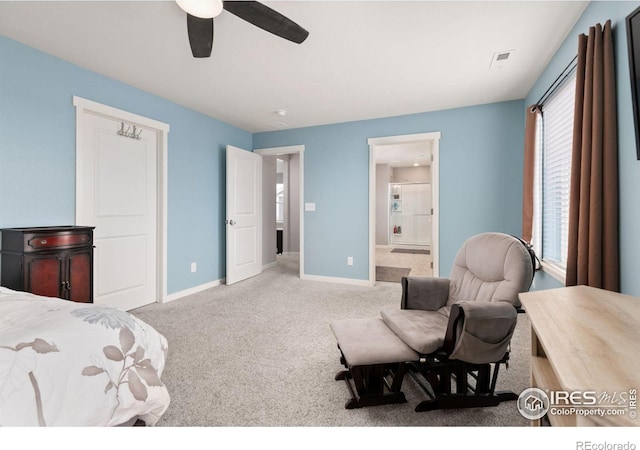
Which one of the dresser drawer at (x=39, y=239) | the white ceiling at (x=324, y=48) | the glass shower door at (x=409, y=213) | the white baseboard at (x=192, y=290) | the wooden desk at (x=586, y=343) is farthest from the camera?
the glass shower door at (x=409, y=213)

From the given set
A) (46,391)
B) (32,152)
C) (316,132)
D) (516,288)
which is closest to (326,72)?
(316,132)

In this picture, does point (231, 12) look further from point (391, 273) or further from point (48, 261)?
point (391, 273)

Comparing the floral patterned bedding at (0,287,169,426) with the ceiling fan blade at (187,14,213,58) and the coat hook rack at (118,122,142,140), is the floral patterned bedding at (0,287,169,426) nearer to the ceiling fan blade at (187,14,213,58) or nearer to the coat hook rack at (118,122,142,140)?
the ceiling fan blade at (187,14,213,58)

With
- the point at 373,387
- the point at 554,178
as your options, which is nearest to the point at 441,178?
the point at 554,178

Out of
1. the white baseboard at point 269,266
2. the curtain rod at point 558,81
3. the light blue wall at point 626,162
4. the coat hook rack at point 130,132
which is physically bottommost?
the white baseboard at point 269,266

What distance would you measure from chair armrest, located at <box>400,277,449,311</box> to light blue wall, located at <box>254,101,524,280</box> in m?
2.00

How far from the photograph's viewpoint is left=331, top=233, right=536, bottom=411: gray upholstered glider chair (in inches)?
56.9

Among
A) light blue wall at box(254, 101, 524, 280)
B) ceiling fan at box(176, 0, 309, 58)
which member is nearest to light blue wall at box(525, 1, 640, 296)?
ceiling fan at box(176, 0, 309, 58)

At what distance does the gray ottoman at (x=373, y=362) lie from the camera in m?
1.48

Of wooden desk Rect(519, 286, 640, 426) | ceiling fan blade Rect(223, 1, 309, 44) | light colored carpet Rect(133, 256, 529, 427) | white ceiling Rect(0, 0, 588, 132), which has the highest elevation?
white ceiling Rect(0, 0, 588, 132)

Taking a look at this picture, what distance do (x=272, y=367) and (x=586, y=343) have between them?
5.66ft

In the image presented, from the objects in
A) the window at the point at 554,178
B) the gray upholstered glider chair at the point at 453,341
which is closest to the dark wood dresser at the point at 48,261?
the gray upholstered glider chair at the point at 453,341

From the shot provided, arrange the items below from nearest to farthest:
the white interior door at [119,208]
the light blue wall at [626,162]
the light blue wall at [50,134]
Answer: the light blue wall at [626,162] → the light blue wall at [50,134] → the white interior door at [119,208]

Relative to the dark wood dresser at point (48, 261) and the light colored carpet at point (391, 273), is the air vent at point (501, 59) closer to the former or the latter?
the light colored carpet at point (391, 273)
